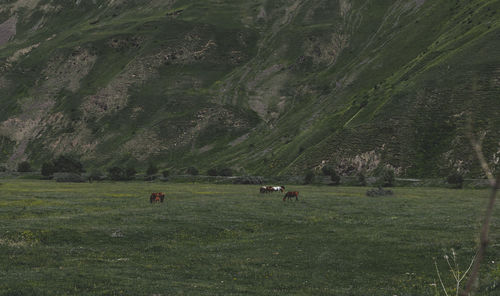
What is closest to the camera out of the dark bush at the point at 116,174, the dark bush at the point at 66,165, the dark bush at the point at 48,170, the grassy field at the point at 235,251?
the grassy field at the point at 235,251

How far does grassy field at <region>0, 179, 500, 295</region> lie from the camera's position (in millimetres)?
20078

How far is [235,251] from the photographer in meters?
29.0

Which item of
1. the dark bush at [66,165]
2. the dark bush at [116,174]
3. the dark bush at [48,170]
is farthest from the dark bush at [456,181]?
the dark bush at [48,170]

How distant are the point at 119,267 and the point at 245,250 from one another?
8.91m

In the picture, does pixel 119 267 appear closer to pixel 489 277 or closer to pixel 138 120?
pixel 489 277

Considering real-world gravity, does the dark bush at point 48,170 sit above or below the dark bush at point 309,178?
below

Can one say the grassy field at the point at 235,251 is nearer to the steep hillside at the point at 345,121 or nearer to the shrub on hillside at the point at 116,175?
the steep hillside at the point at 345,121

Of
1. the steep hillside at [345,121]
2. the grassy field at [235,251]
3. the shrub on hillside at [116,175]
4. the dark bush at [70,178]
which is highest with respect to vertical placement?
the steep hillside at [345,121]

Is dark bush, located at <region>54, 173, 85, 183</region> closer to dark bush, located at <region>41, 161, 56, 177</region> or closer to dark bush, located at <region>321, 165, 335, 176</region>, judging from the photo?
dark bush, located at <region>41, 161, 56, 177</region>

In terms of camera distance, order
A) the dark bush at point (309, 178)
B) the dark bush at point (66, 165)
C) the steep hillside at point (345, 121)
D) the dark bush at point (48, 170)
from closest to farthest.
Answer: the dark bush at point (309, 178), the steep hillside at point (345, 121), the dark bush at point (48, 170), the dark bush at point (66, 165)

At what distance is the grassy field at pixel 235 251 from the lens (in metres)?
20.1

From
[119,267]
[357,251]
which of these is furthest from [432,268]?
[119,267]

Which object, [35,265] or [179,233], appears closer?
[35,265]

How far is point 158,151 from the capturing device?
175375 millimetres
